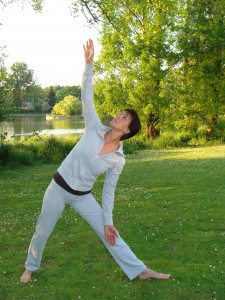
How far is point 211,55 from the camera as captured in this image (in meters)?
34.3

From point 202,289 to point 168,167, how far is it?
12154 mm

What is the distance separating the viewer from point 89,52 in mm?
4754

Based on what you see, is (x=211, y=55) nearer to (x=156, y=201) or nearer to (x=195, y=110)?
(x=195, y=110)

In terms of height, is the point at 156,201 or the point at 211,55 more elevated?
the point at 211,55

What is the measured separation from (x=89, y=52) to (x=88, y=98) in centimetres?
62

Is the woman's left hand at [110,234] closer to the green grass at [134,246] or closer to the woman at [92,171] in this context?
the woman at [92,171]

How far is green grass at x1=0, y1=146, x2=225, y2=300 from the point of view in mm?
5035

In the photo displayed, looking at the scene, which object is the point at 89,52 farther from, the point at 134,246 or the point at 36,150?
the point at 36,150

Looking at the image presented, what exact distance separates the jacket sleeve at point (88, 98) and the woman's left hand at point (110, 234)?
136 centimetres

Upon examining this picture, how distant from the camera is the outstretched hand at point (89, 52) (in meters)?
4.72

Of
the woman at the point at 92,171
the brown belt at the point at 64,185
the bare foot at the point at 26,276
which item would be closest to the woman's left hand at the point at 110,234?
the woman at the point at 92,171

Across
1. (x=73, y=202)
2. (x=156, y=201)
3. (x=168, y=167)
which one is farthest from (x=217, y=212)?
(x=168, y=167)

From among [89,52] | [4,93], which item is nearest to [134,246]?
[89,52]

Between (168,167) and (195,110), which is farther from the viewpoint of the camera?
(195,110)
